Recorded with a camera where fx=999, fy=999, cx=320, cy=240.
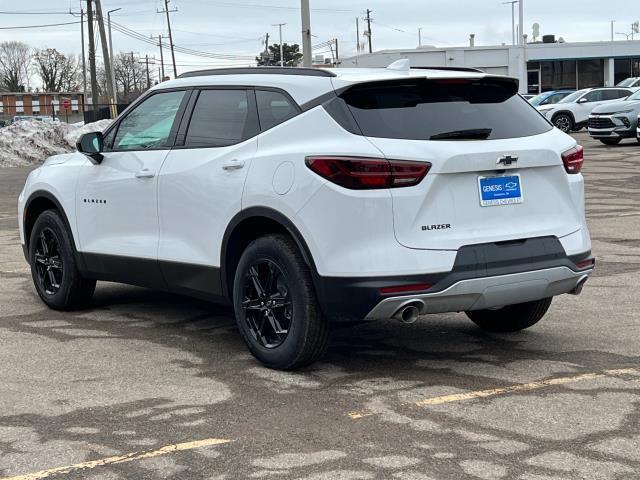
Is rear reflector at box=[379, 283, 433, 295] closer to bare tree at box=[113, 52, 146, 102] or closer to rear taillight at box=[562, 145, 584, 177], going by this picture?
rear taillight at box=[562, 145, 584, 177]

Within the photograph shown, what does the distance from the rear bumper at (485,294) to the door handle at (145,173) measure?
2050 millimetres

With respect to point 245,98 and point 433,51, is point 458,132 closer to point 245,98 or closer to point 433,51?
point 245,98

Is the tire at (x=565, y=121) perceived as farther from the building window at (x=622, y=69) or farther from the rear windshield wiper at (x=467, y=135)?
the rear windshield wiper at (x=467, y=135)

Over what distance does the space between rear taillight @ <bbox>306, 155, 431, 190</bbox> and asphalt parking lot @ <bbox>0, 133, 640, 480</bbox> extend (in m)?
1.11

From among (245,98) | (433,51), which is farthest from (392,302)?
(433,51)

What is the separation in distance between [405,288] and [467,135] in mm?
963

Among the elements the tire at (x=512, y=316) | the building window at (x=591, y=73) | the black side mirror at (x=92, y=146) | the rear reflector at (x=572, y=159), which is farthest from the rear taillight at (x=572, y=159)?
the building window at (x=591, y=73)

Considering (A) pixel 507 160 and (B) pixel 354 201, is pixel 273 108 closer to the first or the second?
(B) pixel 354 201

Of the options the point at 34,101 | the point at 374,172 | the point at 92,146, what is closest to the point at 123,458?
the point at 374,172

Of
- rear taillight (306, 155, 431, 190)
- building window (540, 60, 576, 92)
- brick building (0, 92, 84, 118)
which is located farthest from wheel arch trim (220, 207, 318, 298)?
brick building (0, 92, 84, 118)

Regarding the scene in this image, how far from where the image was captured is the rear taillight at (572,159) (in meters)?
5.82

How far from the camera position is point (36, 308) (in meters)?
7.87

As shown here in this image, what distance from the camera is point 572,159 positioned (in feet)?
19.3

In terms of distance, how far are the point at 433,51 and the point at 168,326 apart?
207 ft
